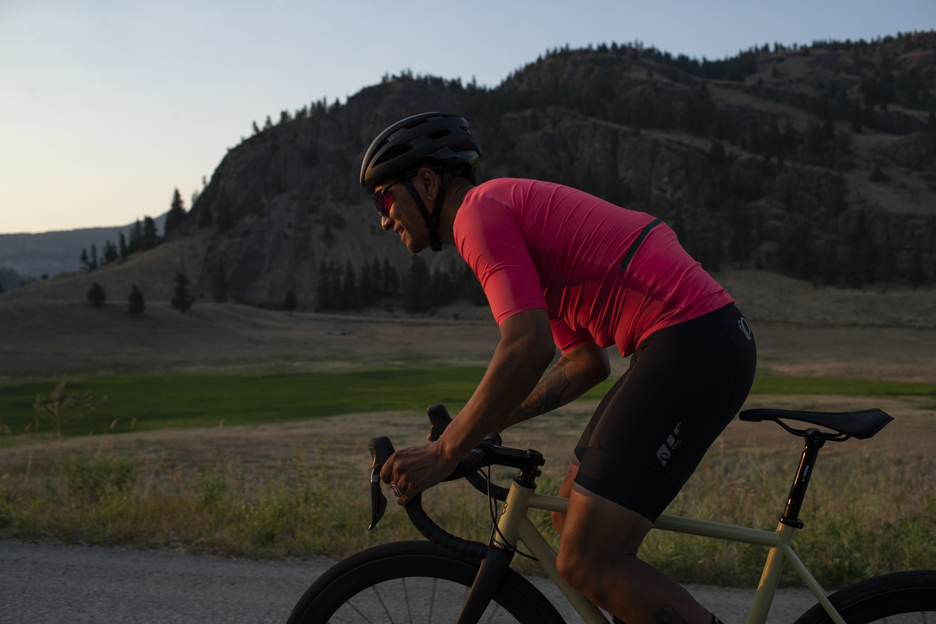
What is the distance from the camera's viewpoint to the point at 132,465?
6945 mm

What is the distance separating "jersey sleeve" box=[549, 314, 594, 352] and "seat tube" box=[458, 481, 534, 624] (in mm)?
595

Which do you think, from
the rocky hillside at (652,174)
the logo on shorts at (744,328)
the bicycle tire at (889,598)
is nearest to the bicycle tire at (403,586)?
the bicycle tire at (889,598)

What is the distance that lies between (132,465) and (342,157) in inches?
5343

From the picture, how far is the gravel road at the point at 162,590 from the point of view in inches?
128

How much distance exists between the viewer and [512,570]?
1946 millimetres

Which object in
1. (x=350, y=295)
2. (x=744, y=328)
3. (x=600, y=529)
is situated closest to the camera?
(x=600, y=529)

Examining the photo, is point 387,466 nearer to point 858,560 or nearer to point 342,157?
point 858,560

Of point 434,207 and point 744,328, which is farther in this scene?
point 434,207

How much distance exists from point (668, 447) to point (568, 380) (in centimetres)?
68

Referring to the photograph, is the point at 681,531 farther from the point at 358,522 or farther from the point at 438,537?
the point at 358,522

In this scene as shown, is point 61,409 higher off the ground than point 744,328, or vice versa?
point 744,328

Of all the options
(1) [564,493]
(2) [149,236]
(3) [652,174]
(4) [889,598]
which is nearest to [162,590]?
(1) [564,493]

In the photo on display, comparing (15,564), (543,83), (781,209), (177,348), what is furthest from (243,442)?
(543,83)

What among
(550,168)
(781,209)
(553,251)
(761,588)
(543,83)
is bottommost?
(761,588)
